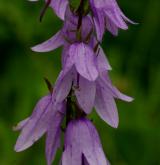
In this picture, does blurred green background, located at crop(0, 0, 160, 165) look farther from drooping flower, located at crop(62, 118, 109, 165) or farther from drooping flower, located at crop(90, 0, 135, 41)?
drooping flower, located at crop(90, 0, 135, 41)

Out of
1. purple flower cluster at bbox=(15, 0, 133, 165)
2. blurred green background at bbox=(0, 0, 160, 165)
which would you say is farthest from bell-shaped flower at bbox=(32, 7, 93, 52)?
blurred green background at bbox=(0, 0, 160, 165)

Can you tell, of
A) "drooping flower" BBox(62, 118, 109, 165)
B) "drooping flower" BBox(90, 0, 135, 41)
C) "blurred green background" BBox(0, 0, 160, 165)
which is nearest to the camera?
"drooping flower" BBox(90, 0, 135, 41)

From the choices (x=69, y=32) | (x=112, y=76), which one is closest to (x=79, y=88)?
(x=69, y=32)

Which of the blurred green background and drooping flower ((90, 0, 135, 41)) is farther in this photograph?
the blurred green background

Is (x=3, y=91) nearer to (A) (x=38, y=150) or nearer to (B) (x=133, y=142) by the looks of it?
(A) (x=38, y=150)

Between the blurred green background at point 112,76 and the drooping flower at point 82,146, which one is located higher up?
the drooping flower at point 82,146

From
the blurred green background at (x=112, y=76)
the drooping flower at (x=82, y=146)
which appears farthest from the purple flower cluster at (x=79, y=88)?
the blurred green background at (x=112, y=76)

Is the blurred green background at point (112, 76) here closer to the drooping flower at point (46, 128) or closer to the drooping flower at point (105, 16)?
the drooping flower at point (46, 128)
